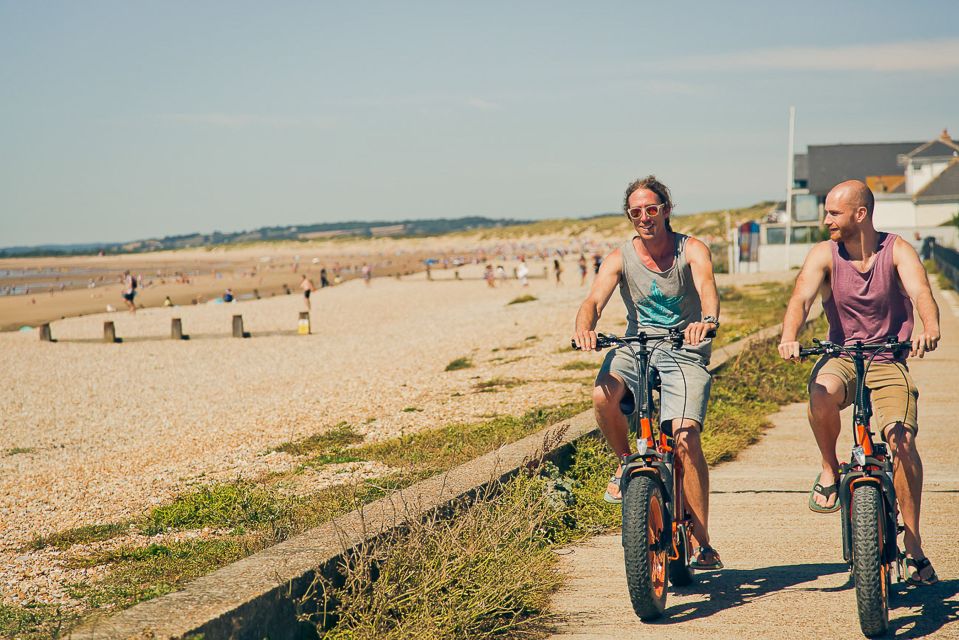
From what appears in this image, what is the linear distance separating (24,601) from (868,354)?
4.35 m

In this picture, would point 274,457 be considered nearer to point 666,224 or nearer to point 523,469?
point 523,469

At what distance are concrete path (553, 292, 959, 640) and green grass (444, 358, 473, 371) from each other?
10222mm

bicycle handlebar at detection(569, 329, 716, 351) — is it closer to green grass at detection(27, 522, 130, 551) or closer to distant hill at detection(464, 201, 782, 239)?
green grass at detection(27, 522, 130, 551)

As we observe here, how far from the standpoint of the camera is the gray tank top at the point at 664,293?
4.87m

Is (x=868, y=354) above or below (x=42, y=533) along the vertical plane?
above

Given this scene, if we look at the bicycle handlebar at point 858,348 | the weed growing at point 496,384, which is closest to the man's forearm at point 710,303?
the bicycle handlebar at point 858,348


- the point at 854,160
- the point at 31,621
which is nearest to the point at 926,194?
the point at 854,160

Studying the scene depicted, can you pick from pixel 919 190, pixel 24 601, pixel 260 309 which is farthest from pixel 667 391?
pixel 919 190

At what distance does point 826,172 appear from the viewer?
234 ft

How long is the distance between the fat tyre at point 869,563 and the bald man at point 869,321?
51 cm

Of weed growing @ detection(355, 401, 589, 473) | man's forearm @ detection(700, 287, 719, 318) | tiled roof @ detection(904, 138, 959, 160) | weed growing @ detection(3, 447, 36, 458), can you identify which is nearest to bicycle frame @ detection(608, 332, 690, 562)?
man's forearm @ detection(700, 287, 719, 318)

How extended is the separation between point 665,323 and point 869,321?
35.5 inches

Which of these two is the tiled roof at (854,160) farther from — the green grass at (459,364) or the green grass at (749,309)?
the green grass at (459,364)

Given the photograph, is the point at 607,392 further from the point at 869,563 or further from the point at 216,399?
the point at 216,399
